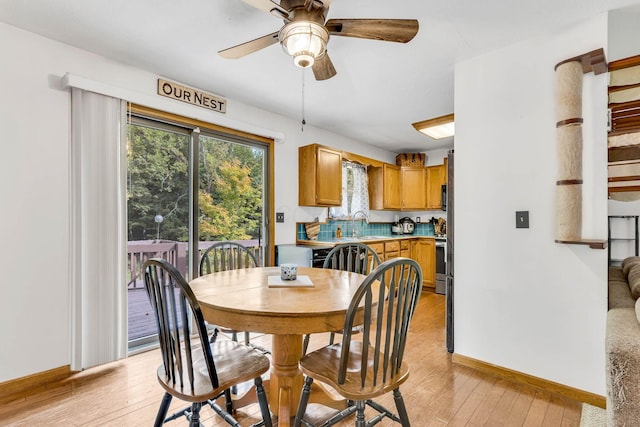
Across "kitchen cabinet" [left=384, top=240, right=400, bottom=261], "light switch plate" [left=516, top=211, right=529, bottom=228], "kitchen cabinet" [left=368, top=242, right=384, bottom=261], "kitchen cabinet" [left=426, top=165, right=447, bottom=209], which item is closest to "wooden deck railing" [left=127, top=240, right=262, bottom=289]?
"kitchen cabinet" [left=368, top=242, right=384, bottom=261]

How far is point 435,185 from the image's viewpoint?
5.46 meters

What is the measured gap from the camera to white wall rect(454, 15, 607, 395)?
6.58 feet

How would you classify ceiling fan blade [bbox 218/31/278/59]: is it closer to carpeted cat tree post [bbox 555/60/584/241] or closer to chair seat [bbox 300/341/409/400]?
chair seat [bbox 300/341/409/400]

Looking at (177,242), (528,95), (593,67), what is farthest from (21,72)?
(593,67)

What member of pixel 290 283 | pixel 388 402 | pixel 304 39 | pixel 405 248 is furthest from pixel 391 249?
pixel 304 39

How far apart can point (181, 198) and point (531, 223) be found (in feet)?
9.66

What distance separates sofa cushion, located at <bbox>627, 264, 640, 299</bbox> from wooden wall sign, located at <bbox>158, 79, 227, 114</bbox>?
3407mm

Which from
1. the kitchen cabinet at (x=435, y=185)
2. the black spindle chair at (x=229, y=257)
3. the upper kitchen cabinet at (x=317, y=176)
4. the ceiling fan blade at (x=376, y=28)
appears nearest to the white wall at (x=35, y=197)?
the black spindle chair at (x=229, y=257)

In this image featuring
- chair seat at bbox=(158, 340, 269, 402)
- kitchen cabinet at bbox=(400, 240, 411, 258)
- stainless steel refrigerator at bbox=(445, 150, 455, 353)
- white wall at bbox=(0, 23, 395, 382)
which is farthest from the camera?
kitchen cabinet at bbox=(400, 240, 411, 258)

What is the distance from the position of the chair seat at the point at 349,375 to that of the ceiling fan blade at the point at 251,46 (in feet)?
5.36

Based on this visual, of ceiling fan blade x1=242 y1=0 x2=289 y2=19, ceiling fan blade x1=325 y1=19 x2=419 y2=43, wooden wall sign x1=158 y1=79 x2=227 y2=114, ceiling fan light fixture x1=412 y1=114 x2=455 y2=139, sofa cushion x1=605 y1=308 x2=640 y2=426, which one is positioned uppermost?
wooden wall sign x1=158 y1=79 x2=227 y2=114

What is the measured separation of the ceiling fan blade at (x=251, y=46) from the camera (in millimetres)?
1691

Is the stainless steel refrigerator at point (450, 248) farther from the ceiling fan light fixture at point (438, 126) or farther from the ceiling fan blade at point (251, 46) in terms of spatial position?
the ceiling fan blade at point (251, 46)

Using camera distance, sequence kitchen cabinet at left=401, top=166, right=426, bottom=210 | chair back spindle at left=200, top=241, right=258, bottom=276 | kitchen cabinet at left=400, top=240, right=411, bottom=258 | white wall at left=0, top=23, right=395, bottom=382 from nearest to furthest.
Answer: white wall at left=0, top=23, right=395, bottom=382
chair back spindle at left=200, top=241, right=258, bottom=276
kitchen cabinet at left=400, top=240, right=411, bottom=258
kitchen cabinet at left=401, top=166, right=426, bottom=210
